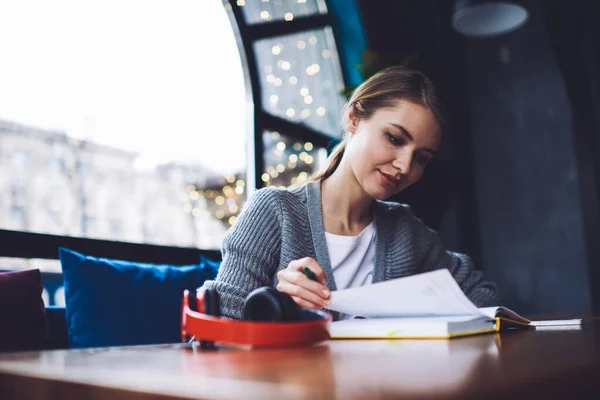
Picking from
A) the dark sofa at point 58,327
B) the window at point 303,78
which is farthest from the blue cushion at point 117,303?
the window at point 303,78

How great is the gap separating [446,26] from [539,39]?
0.70 metres

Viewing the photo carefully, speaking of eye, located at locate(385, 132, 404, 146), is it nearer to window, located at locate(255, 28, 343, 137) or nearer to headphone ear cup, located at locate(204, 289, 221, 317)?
headphone ear cup, located at locate(204, 289, 221, 317)

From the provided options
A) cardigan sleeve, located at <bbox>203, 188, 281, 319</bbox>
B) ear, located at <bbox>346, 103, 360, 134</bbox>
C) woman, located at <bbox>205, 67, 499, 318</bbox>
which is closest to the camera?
cardigan sleeve, located at <bbox>203, 188, 281, 319</bbox>

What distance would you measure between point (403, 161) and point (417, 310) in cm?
51

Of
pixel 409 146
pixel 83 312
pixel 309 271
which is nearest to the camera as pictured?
pixel 309 271

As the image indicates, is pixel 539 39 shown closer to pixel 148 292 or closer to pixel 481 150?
pixel 481 150

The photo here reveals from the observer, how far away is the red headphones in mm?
599

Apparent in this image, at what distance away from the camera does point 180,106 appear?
269 cm

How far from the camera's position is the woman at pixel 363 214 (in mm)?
1263

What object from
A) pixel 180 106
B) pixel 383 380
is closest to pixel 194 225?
pixel 180 106

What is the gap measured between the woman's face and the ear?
0.08m

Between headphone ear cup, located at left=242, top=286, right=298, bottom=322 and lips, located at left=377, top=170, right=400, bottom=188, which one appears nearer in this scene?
headphone ear cup, located at left=242, top=286, right=298, bottom=322

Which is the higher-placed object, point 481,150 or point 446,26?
point 446,26

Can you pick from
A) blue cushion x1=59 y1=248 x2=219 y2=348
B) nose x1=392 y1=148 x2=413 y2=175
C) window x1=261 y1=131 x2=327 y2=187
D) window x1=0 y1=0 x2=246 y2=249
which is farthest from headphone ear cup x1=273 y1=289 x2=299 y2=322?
window x1=261 y1=131 x2=327 y2=187
